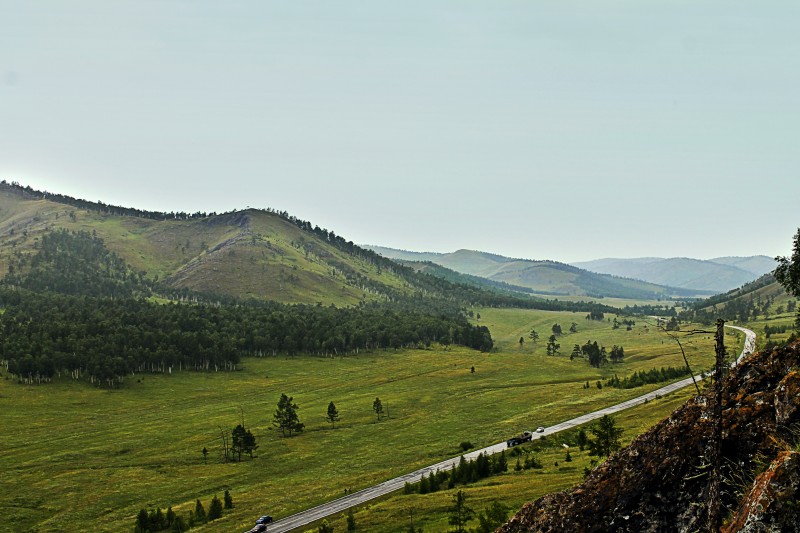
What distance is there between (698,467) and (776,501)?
214cm

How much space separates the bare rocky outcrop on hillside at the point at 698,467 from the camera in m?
12.5

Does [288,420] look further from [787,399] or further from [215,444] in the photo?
[787,399]

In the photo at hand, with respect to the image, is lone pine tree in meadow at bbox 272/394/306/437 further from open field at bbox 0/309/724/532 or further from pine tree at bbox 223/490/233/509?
pine tree at bbox 223/490/233/509

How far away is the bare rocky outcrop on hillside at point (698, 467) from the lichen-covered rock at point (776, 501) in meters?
0.02

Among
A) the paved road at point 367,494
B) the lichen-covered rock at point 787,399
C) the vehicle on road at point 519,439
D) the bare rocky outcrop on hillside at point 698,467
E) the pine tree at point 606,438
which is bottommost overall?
the paved road at point 367,494

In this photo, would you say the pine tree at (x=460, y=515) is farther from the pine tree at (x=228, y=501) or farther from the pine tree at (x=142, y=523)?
the pine tree at (x=142, y=523)

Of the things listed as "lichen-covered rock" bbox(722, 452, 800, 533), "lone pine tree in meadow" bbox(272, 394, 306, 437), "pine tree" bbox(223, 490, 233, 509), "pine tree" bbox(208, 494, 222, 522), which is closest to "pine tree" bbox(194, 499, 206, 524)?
"pine tree" bbox(208, 494, 222, 522)

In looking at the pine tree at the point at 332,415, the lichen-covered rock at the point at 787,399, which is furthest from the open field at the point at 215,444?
the lichen-covered rock at the point at 787,399

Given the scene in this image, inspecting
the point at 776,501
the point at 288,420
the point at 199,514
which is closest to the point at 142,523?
the point at 199,514

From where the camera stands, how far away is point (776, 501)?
10391 millimetres

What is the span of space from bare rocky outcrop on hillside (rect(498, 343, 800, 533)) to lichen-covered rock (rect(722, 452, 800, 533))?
2 centimetres

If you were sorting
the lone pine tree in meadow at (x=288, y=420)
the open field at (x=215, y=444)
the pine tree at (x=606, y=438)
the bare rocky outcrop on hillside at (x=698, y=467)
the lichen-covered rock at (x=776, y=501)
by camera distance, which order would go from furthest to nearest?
the lone pine tree in meadow at (x=288, y=420) < the open field at (x=215, y=444) < the pine tree at (x=606, y=438) < the bare rocky outcrop on hillside at (x=698, y=467) < the lichen-covered rock at (x=776, y=501)

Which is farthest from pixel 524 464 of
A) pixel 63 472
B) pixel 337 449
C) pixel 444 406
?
pixel 63 472

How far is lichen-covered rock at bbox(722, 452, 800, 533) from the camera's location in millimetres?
10180
